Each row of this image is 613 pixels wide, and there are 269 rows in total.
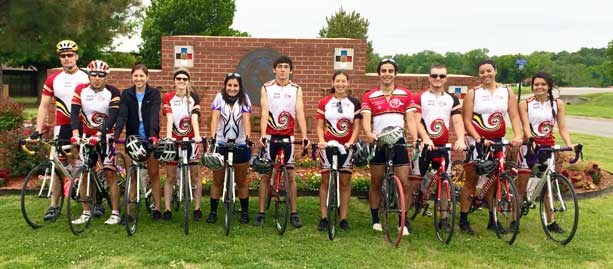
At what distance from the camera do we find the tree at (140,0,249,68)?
44156 millimetres

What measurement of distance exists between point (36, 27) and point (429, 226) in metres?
19.2

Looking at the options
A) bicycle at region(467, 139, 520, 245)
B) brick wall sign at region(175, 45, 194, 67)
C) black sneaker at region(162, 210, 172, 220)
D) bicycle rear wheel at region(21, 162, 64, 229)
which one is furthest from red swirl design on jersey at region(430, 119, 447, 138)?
brick wall sign at region(175, 45, 194, 67)

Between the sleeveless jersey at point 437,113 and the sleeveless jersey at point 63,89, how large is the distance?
12.5ft

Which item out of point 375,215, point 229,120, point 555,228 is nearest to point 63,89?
point 229,120

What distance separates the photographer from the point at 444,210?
547 centimetres

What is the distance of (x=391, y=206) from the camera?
5320mm

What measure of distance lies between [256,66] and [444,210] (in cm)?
439

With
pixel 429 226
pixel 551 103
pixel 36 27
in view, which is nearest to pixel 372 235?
pixel 429 226

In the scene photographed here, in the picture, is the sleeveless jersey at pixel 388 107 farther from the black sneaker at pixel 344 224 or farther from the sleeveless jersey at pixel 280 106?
the black sneaker at pixel 344 224

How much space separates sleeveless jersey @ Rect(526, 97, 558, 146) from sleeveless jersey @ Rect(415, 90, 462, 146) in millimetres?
787

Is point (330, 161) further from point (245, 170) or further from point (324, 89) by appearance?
point (324, 89)

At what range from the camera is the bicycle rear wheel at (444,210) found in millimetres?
5116

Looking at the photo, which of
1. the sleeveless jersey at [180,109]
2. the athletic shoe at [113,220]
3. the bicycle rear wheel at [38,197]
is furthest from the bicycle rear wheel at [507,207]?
the bicycle rear wheel at [38,197]

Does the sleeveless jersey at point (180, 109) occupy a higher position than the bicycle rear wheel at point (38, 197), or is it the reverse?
the sleeveless jersey at point (180, 109)
